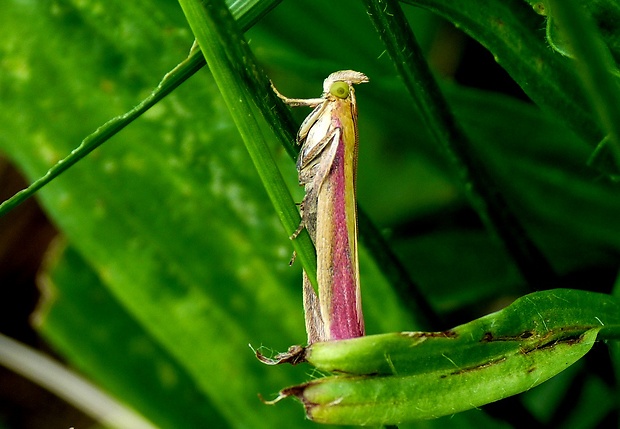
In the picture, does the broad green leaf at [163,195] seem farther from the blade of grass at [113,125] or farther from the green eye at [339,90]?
the blade of grass at [113,125]

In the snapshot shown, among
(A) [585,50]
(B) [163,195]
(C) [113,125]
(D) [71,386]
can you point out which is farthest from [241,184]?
(D) [71,386]

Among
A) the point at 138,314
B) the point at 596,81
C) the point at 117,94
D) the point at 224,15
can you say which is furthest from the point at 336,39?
the point at 596,81

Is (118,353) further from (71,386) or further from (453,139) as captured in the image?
(453,139)

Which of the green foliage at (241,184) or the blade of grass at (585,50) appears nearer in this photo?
the blade of grass at (585,50)

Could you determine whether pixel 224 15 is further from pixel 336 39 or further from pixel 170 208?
pixel 336 39

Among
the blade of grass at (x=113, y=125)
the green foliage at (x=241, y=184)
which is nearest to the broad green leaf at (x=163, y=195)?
the green foliage at (x=241, y=184)

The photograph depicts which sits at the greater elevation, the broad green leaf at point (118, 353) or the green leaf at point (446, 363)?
the broad green leaf at point (118, 353)
